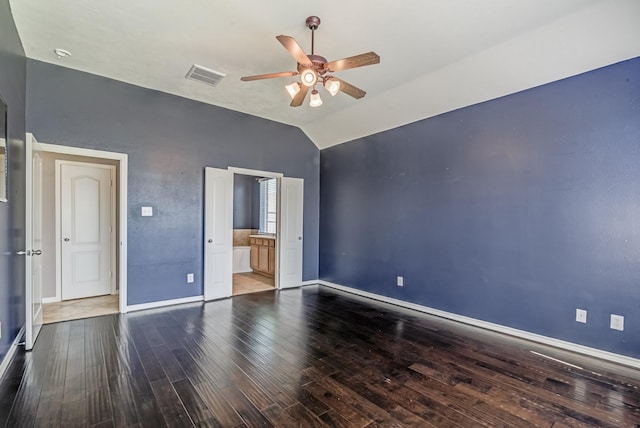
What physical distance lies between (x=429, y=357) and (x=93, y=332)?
11.8 ft

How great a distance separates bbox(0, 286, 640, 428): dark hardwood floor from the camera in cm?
202

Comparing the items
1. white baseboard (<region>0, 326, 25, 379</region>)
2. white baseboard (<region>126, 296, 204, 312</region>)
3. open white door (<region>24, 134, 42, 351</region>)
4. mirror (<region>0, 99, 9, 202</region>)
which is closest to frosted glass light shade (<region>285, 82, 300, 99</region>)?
mirror (<region>0, 99, 9, 202</region>)

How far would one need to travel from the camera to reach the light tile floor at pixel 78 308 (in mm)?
3924

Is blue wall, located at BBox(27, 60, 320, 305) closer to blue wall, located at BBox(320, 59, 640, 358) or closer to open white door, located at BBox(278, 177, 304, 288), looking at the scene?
open white door, located at BBox(278, 177, 304, 288)

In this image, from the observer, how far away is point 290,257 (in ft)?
19.0

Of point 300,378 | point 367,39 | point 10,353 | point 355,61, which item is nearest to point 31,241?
point 10,353

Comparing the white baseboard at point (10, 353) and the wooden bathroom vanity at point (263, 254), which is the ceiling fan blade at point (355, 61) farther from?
the wooden bathroom vanity at point (263, 254)

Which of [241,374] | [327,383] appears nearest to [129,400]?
[241,374]

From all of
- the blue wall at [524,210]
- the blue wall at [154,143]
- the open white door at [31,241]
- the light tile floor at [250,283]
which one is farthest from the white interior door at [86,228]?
the blue wall at [524,210]

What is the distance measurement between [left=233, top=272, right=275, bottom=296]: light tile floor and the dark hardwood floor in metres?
1.72

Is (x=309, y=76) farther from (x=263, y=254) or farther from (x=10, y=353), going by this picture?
(x=263, y=254)

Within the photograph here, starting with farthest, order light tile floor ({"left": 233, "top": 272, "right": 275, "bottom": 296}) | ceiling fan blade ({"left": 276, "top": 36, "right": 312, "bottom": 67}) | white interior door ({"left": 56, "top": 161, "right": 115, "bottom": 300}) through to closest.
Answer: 1. light tile floor ({"left": 233, "top": 272, "right": 275, "bottom": 296})
2. white interior door ({"left": 56, "top": 161, "right": 115, "bottom": 300})
3. ceiling fan blade ({"left": 276, "top": 36, "right": 312, "bottom": 67})

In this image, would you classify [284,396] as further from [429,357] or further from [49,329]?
[49,329]

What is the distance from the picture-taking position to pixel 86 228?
192 inches
